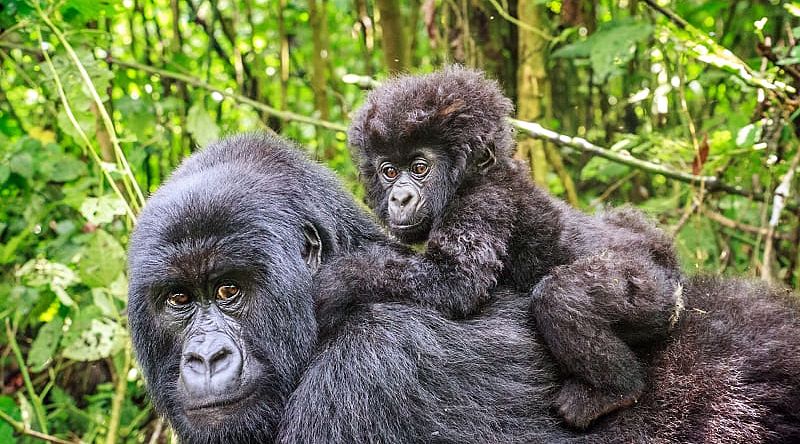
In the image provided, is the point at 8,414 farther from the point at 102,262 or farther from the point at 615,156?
the point at 615,156

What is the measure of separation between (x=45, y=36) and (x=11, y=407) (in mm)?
1777

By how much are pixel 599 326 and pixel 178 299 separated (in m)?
1.20

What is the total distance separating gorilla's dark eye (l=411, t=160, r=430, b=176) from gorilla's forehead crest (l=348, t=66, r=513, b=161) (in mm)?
85

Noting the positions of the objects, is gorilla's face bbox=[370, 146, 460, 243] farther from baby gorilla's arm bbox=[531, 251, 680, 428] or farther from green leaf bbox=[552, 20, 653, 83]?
green leaf bbox=[552, 20, 653, 83]

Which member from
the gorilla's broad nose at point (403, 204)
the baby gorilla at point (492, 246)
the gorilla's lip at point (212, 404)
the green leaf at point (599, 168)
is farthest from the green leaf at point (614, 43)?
the gorilla's lip at point (212, 404)

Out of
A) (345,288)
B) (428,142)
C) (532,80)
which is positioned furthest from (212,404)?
(532,80)

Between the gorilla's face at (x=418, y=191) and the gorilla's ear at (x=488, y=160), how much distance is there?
0.10 metres

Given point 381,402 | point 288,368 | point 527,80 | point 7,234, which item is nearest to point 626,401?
point 381,402

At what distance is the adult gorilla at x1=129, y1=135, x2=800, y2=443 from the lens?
2.26m

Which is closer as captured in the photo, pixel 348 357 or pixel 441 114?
pixel 348 357

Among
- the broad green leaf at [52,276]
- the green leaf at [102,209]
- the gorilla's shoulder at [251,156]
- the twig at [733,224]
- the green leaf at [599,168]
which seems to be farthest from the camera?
the twig at [733,224]

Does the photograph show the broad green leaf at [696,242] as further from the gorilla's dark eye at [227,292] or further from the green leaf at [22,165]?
the green leaf at [22,165]

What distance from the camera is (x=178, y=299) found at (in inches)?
95.3

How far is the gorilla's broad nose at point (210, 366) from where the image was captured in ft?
7.36
